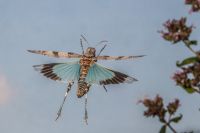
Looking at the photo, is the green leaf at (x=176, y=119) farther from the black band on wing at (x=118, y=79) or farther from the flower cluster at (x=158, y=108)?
the black band on wing at (x=118, y=79)

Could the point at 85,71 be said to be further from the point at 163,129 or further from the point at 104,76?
the point at 163,129

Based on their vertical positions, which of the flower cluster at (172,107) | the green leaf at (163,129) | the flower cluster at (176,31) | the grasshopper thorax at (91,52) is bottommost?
the green leaf at (163,129)

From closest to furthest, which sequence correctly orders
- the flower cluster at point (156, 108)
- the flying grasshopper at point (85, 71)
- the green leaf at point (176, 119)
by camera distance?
the green leaf at point (176, 119), the flower cluster at point (156, 108), the flying grasshopper at point (85, 71)

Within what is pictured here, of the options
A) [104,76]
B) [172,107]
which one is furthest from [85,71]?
[172,107]

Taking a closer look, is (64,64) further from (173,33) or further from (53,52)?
(173,33)

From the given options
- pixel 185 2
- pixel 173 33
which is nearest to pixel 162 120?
pixel 173 33

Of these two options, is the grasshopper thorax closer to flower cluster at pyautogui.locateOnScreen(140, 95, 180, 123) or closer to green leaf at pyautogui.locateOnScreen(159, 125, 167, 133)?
flower cluster at pyautogui.locateOnScreen(140, 95, 180, 123)

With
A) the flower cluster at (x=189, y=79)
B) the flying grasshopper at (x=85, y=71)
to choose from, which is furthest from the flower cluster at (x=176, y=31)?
the flying grasshopper at (x=85, y=71)

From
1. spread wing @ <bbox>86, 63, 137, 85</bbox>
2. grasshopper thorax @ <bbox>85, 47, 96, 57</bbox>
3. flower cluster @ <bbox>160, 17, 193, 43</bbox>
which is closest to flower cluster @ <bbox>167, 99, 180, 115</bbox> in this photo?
flower cluster @ <bbox>160, 17, 193, 43</bbox>
